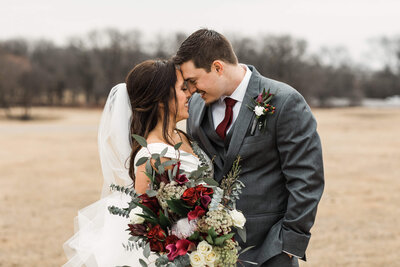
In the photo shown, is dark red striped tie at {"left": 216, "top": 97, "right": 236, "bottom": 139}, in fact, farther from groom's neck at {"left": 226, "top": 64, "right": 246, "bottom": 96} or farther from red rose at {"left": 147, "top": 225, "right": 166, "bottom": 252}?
red rose at {"left": 147, "top": 225, "right": 166, "bottom": 252}

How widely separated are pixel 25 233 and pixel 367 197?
7.72 metres

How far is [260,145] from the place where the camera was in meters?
3.18

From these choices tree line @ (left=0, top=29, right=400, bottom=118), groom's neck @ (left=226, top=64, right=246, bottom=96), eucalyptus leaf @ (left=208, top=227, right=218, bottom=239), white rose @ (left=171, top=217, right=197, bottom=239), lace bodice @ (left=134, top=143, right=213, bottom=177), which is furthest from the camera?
tree line @ (left=0, top=29, right=400, bottom=118)

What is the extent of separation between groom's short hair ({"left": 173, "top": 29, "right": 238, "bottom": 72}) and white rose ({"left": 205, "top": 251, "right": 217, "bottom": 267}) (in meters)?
1.47

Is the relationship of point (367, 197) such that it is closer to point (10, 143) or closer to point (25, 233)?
point (25, 233)

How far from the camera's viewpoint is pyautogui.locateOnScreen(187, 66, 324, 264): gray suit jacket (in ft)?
9.98

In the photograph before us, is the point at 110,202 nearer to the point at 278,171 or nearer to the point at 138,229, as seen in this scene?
the point at 138,229

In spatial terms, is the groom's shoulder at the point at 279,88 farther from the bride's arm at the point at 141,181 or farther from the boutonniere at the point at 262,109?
the bride's arm at the point at 141,181

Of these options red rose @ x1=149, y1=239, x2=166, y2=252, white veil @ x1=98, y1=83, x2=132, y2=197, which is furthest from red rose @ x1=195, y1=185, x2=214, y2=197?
→ white veil @ x1=98, y1=83, x2=132, y2=197

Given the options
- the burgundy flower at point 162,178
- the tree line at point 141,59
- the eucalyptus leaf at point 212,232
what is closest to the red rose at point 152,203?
the burgundy flower at point 162,178

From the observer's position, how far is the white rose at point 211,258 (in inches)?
93.0

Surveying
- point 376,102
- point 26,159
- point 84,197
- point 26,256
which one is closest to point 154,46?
point 376,102

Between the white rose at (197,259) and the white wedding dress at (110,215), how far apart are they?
1.04 metres

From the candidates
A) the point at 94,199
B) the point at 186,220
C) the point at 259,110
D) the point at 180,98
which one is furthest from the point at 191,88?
the point at 94,199
